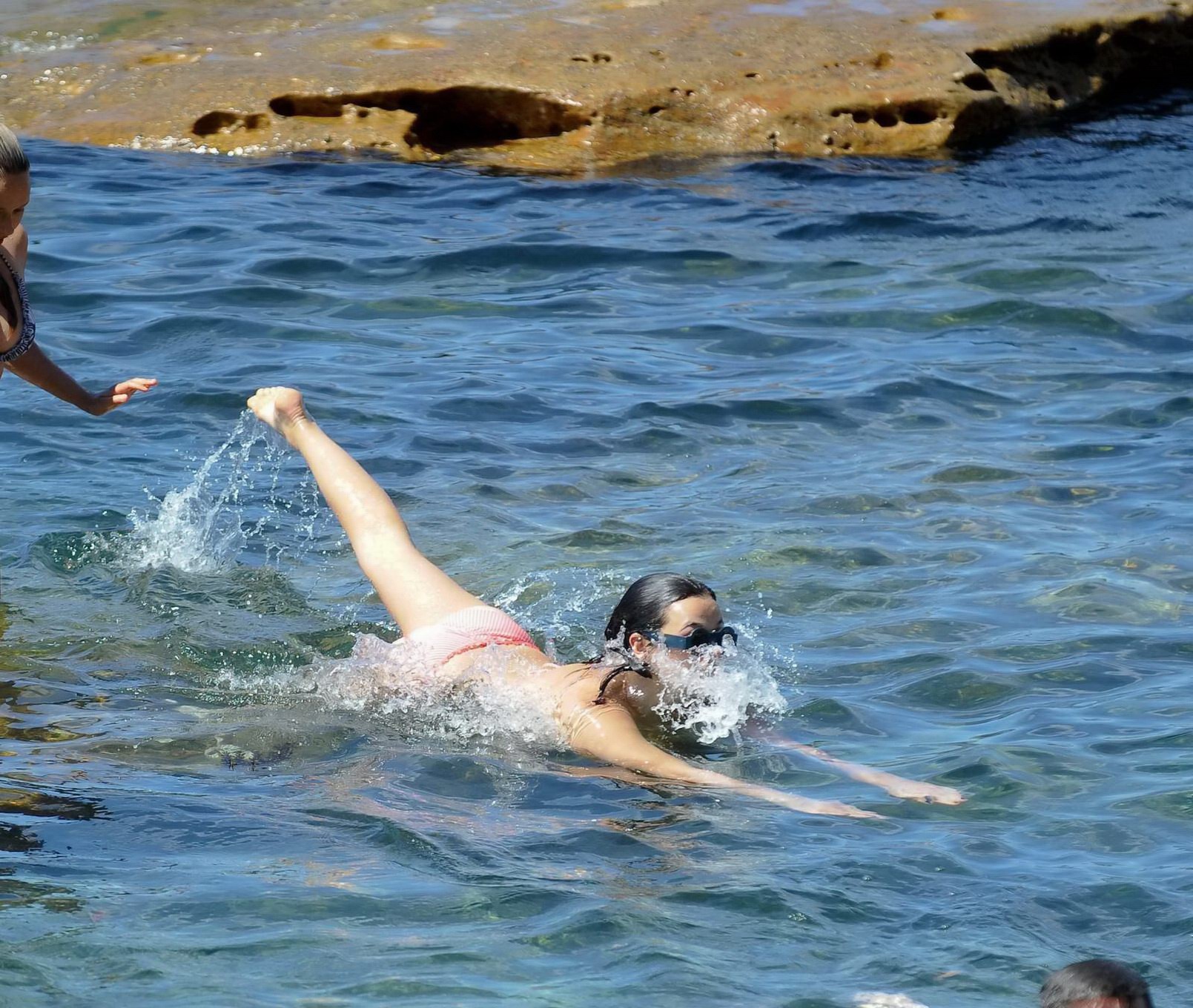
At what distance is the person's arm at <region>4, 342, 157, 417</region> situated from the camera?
5.85 m

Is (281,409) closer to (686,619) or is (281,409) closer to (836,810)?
(686,619)

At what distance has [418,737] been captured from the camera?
554cm

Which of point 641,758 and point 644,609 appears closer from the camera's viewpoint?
point 641,758

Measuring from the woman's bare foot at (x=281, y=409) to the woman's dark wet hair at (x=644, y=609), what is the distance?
1.60 meters

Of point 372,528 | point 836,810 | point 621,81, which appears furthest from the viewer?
point 621,81

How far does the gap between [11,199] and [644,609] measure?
2397 millimetres

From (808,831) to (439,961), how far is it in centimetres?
137

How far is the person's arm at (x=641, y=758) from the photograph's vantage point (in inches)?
197

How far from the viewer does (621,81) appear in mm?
13289

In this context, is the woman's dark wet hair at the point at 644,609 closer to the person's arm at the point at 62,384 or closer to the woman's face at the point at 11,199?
the person's arm at the point at 62,384

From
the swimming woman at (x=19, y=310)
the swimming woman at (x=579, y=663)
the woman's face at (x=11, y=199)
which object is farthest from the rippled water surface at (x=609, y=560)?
the woman's face at (x=11, y=199)

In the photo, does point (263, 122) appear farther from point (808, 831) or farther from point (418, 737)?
point (808, 831)

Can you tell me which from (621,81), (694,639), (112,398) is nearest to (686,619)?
(694,639)

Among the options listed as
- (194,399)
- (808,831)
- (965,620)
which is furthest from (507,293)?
(808,831)
